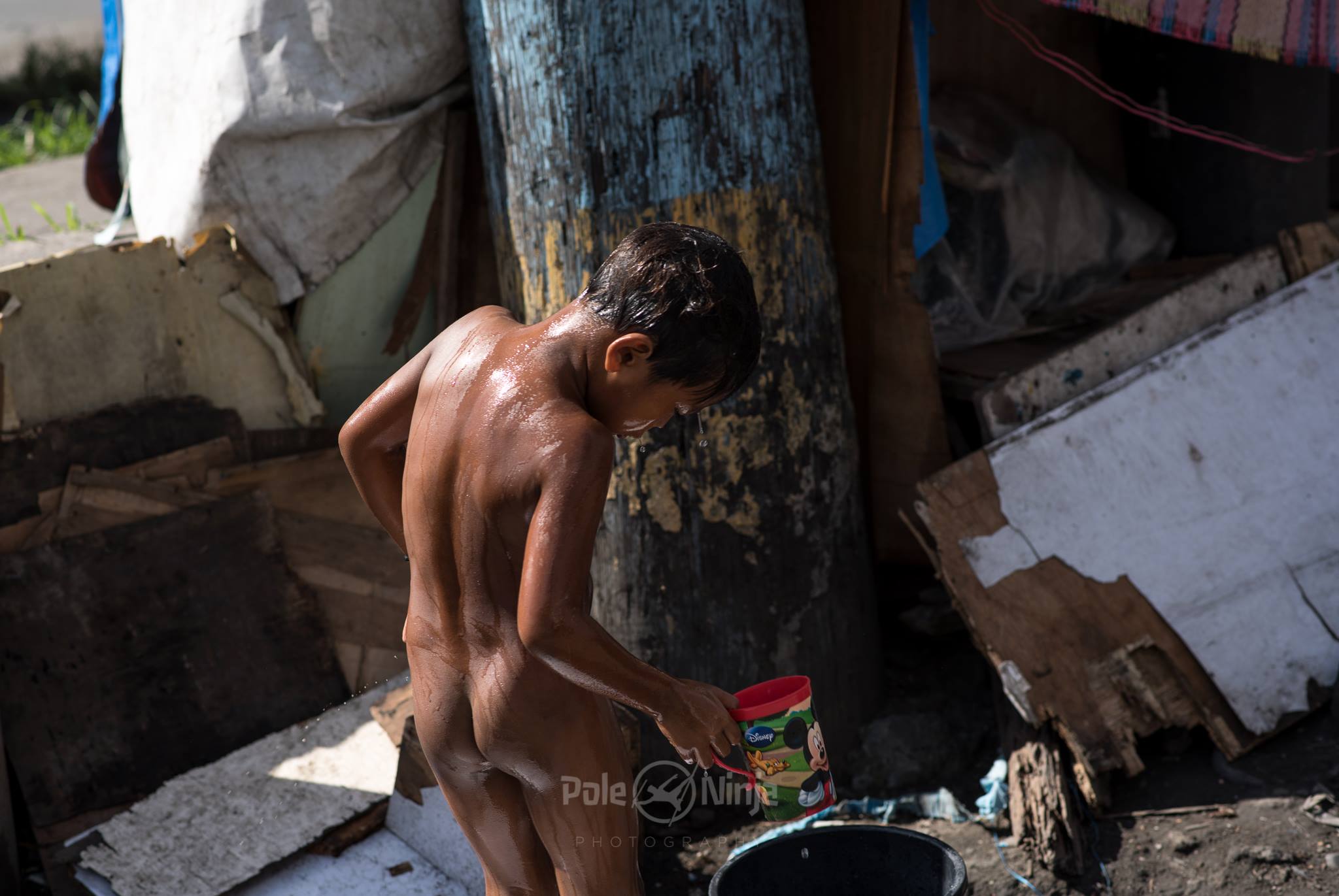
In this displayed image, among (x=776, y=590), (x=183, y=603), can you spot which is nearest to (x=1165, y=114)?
(x=776, y=590)

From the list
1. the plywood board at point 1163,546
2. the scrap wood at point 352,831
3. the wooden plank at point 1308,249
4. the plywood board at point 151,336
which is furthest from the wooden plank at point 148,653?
the wooden plank at point 1308,249

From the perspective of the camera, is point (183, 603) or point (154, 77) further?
point (154, 77)

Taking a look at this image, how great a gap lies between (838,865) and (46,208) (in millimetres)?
6155

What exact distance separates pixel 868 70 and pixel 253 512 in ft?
8.08

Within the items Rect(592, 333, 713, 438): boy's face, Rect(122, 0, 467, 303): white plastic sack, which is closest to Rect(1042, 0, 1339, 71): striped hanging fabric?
Rect(122, 0, 467, 303): white plastic sack

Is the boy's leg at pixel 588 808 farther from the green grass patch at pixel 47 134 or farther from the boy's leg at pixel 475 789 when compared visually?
the green grass patch at pixel 47 134

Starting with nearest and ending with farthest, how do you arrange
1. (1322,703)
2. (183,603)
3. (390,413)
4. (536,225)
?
(390,413) < (536,225) < (1322,703) < (183,603)

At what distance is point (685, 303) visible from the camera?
1965 millimetres

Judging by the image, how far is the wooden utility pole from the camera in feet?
10.7

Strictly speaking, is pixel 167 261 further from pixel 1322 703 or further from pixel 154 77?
pixel 1322 703

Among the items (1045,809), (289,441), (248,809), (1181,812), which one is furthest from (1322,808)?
(289,441)

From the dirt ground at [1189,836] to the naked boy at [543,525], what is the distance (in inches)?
52.5

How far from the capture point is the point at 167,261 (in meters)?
4.11

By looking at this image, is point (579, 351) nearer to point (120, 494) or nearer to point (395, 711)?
point (395, 711)
